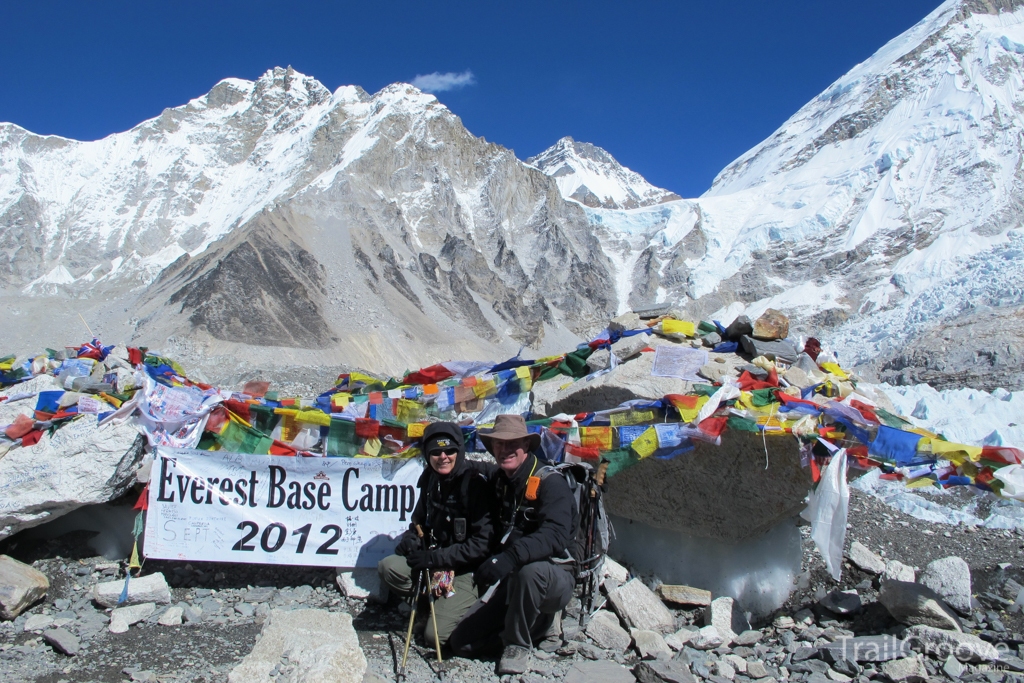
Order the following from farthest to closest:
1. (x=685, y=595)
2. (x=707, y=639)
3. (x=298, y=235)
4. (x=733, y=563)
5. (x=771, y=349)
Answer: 1. (x=298, y=235)
2. (x=771, y=349)
3. (x=733, y=563)
4. (x=685, y=595)
5. (x=707, y=639)

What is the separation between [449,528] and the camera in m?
4.18

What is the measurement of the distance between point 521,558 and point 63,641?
290 cm

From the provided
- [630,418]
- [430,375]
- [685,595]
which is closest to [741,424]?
[630,418]

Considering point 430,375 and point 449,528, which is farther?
point 430,375

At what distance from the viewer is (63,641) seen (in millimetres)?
4246

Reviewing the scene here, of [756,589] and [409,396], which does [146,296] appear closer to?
[409,396]

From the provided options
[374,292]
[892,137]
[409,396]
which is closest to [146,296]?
[374,292]

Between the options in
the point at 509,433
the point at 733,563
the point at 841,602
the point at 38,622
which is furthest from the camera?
the point at 733,563

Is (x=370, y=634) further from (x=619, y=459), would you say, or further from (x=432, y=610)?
(x=619, y=459)

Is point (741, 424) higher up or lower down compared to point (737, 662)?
higher up

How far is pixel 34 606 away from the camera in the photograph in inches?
191

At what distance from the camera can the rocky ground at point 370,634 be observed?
155 inches

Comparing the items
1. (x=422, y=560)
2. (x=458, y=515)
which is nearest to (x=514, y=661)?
(x=422, y=560)

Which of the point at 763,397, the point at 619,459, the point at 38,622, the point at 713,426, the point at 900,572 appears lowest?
the point at 38,622
